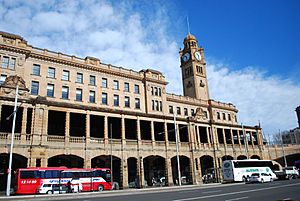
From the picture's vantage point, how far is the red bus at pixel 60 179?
28.0m

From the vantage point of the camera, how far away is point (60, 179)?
98.5ft

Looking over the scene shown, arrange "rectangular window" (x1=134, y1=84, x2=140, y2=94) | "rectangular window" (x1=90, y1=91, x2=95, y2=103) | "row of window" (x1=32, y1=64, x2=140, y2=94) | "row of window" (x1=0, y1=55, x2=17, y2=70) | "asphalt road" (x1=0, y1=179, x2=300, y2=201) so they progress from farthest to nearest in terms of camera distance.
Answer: "rectangular window" (x1=134, y1=84, x2=140, y2=94)
"rectangular window" (x1=90, y1=91, x2=95, y2=103)
"row of window" (x1=32, y1=64, x2=140, y2=94)
"row of window" (x1=0, y1=55, x2=17, y2=70)
"asphalt road" (x1=0, y1=179, x2=300, y2=201)

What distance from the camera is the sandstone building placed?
111 feet

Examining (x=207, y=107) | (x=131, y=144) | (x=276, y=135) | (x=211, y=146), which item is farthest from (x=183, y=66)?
(x=276, y=135)

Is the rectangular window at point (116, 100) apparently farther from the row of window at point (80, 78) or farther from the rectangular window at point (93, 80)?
the rectangular window at point (93, 80)

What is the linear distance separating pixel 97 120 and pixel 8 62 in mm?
15766

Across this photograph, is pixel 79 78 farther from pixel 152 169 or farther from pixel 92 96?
pixel 152 169

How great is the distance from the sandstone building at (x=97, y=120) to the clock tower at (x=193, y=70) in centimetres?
910

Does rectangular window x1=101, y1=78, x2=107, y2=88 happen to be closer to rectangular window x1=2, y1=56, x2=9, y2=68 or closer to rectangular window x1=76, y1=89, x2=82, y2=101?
rectangular window x1=76, y1=89, x2=82, y2=101

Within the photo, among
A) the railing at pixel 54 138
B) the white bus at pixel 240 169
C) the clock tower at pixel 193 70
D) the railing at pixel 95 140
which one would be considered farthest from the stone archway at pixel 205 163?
the railing at pixel 54 138

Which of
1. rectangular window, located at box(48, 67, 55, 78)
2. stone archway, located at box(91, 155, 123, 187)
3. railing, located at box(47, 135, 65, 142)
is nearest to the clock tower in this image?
stone archway, located at box(91, 155, 123, 187)

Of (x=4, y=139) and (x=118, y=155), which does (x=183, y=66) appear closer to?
(x=118, y=155)

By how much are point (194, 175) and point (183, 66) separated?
38.5 m

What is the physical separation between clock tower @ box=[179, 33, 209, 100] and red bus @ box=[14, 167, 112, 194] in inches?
1653
